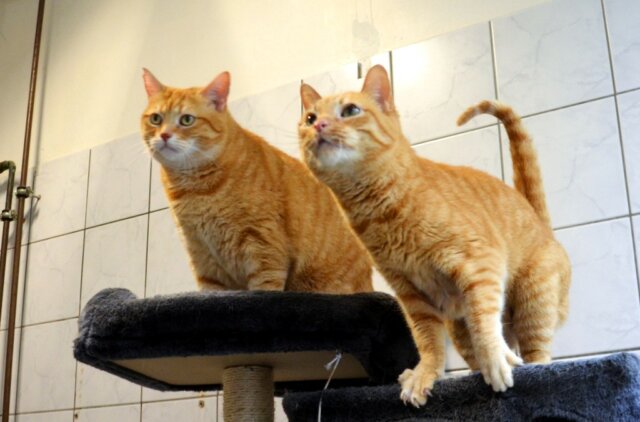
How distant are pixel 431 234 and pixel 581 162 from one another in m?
0.62

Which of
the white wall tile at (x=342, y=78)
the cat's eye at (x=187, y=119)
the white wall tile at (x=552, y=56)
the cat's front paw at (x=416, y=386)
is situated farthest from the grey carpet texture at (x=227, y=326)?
the white wall tile at (x=342, y=78)

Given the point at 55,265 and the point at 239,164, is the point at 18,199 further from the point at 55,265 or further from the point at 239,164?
the point at 239,164

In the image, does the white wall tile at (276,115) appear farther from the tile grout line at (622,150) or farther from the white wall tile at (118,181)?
the tile grout line at (622,150)

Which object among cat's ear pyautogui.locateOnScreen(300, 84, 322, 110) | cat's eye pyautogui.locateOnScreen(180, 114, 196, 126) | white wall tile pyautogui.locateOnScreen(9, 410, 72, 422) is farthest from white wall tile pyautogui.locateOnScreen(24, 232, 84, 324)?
cat's ear pyautogui.locateOnScreen(300, 84, 322, 110)

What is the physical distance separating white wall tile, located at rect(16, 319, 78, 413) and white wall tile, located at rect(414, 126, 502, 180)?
1.23 m

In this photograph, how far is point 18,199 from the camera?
2438 millimetres

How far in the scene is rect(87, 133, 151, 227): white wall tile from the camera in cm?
225

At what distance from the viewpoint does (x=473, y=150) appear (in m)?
1.69

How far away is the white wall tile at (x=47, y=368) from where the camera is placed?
2215 mm

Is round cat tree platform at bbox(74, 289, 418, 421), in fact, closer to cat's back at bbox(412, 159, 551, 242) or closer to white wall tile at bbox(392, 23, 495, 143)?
cat's back at bbox(412, 159, 551, 242)

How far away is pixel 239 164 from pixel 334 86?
2.02 feet

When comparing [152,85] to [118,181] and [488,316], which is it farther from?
[488,316]

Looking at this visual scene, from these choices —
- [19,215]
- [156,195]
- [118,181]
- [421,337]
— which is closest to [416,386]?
[421,337]

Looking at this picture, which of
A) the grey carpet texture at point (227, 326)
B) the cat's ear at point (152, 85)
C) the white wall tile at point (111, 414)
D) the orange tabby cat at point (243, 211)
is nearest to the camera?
the grey carpet texture at point (227, 326)
